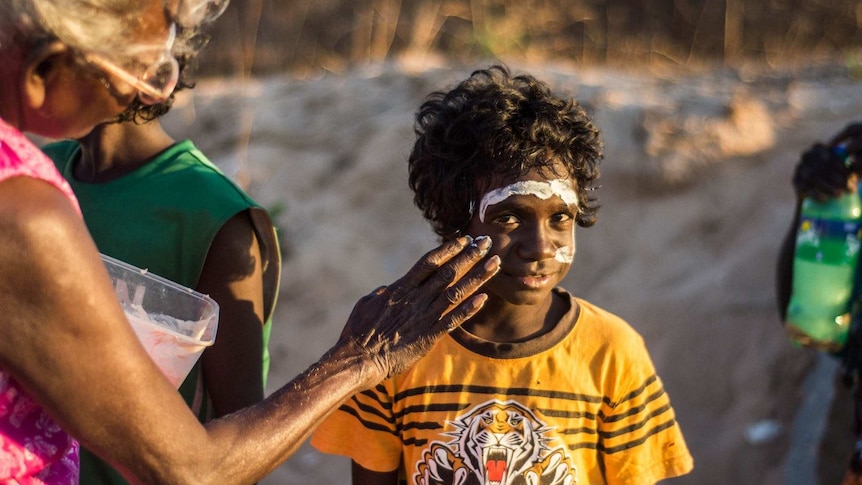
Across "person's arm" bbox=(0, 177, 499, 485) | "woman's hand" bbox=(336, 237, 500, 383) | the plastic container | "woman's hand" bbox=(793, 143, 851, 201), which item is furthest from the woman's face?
"woman's hand" bbox=(793, 143, 851, 201)

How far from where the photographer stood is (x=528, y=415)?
2.13 meters

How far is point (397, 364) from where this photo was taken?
186cm

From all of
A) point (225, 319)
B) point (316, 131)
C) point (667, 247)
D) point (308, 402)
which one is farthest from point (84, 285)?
point (316, 131)

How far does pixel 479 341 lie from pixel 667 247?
279cm

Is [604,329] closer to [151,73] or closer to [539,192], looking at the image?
[539,192]

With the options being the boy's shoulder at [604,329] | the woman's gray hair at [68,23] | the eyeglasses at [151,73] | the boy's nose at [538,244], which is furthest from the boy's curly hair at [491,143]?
the woman's gray hair at [68,23]

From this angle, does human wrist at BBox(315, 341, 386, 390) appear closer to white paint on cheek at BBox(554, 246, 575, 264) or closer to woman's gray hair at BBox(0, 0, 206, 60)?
white paint on cheek at BBox(554, 246, 575, 264)

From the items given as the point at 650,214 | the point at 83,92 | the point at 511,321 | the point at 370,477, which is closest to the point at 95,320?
the point at 83,92

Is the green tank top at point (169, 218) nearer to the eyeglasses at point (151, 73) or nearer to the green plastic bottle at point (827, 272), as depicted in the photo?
the eyeglasses at point (151, 73)

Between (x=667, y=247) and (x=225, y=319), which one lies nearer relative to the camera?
(x=225, y=319)

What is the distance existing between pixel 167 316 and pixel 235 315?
246 mm

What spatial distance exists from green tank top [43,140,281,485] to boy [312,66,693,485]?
415 millimetres

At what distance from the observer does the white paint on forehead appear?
2156mm

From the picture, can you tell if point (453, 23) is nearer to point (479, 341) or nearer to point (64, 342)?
point (479, 341)
